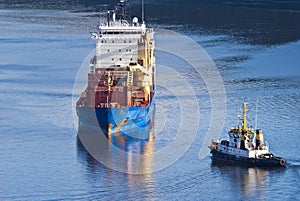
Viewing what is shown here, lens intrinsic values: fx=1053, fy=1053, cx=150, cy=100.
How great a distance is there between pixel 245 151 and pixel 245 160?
0.29 meters

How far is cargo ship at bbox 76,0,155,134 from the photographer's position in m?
38.8

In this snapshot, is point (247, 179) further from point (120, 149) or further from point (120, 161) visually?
point (120, 149)

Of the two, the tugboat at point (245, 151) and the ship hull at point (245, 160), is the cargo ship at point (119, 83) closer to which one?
the ship hull at point (245, 160)

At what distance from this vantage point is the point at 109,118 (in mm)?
38531

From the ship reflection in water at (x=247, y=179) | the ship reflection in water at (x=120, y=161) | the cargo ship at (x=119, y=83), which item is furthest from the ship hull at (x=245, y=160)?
the cargo ship at (x=119, y=83)

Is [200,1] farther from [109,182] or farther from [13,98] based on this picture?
[109,182]

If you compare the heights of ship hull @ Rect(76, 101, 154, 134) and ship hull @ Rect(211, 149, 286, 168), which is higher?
ship hull @ Rect(76, 101, 154, 134)

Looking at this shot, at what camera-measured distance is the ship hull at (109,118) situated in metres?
38.5

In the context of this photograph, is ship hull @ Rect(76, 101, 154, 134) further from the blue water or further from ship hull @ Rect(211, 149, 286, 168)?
ship hull @ Rect(211, 149, 286, 168)

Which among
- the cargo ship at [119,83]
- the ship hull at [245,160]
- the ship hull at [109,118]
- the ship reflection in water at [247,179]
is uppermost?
the cargo ship at [119,83]

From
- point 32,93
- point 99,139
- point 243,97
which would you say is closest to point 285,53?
point 243,97

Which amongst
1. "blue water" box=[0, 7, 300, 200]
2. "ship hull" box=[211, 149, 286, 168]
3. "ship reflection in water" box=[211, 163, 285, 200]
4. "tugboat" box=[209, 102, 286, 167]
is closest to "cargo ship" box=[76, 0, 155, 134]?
"blue water" box=[0, 7, 300, 200]

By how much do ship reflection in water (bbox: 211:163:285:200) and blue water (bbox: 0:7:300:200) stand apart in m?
0.03

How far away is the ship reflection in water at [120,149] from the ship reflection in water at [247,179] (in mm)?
2532
